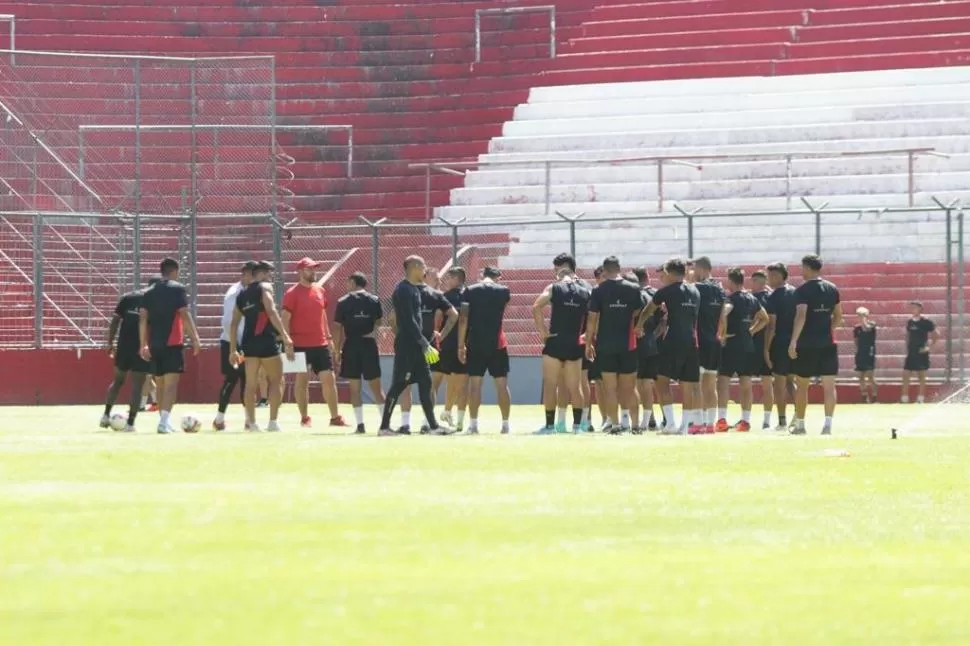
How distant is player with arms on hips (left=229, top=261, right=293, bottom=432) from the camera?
858 inches

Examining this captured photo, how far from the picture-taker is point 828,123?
3544cm

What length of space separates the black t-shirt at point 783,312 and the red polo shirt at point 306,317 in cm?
515

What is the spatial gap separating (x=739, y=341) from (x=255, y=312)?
5.44 meters

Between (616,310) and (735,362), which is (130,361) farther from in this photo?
(735,362)

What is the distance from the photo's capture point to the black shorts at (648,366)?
857 inches

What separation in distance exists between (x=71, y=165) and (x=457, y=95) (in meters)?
9.22

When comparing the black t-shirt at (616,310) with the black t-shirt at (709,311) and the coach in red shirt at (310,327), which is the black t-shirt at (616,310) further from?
the coach in red shirt at (310,327)

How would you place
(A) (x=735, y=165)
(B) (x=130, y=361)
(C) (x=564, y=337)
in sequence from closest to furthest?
(C) (x=564, y=337) → (B) (x=130, y=361) → (A) (x=735, y=165)

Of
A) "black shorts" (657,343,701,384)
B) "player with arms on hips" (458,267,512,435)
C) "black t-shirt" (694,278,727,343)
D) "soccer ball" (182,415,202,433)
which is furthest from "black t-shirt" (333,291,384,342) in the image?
"black t-shirt" (694,278,727,343)

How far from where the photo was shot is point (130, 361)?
21922 mm

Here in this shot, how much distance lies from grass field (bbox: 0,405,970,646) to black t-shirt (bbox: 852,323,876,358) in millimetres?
13205

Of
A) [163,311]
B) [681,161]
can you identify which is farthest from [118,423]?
[681,161]

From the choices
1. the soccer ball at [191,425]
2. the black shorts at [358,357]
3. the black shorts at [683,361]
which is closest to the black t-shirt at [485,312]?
the black shorts at [358,357]

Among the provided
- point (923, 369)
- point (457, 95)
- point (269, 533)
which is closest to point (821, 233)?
point (923, 369)
